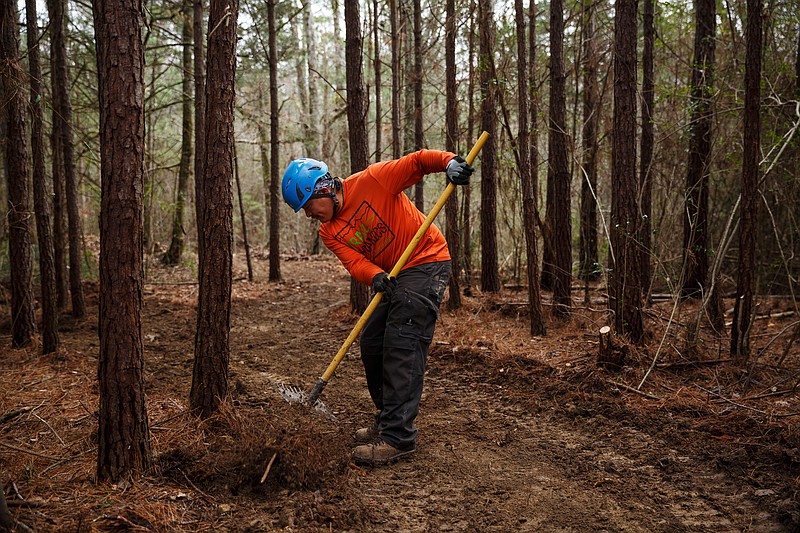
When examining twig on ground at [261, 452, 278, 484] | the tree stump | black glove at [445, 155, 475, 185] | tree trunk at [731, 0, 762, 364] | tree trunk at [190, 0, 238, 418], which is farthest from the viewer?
the tree stump

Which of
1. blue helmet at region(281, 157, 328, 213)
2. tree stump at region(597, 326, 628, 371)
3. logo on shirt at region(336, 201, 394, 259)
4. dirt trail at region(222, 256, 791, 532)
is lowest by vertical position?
dirt trail at region(222, 256, 791, 532)

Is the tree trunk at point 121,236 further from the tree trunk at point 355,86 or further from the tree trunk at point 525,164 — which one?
the tree trunk at point 355,86

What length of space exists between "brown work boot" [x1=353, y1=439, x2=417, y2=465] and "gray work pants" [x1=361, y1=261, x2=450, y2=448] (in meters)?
0.05

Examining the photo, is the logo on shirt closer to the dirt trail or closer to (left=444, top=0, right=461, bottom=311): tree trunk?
the dirt trail

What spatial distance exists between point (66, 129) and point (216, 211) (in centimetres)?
575

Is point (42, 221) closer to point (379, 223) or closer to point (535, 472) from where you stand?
point (379, 223)

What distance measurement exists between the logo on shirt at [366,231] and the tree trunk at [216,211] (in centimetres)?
94

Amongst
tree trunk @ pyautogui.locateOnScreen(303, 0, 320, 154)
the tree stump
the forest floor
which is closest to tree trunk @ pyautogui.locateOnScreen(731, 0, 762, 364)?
the forest floor

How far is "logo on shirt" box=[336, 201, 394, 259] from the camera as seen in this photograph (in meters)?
4.57

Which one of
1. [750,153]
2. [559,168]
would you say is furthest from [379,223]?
[559,168]

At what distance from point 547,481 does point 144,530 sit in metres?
2.51

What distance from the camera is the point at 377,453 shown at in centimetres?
425

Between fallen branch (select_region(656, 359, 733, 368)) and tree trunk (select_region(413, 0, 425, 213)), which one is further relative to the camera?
tree trunk (select_region(413, 0, 425, 213))

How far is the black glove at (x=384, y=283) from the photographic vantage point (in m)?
4.31
